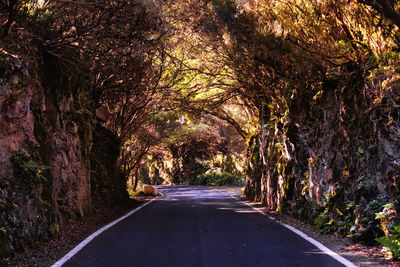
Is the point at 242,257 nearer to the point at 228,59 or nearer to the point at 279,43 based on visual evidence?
the point at 279,43

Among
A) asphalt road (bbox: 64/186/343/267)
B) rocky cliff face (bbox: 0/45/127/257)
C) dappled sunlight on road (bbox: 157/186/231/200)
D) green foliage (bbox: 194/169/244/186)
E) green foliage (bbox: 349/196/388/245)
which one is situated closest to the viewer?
asphalt road (bbox: 64/186/343/267)

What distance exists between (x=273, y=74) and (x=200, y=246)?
9.18 metres

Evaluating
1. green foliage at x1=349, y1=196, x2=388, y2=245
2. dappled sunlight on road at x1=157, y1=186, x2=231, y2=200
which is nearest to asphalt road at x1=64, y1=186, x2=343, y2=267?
green foliage at x1=349, y1=196, x2=388, y2=245

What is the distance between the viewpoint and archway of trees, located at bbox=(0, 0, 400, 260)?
27.7 ft

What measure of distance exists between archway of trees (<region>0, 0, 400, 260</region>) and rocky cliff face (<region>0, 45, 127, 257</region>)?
60mm

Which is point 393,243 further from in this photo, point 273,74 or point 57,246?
point 273,74

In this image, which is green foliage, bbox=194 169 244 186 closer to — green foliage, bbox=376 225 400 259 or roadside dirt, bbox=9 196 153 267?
roadside dirt, bbox=9 196 153 267

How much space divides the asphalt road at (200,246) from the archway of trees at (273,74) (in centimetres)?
137

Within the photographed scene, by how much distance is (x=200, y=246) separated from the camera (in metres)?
8.20

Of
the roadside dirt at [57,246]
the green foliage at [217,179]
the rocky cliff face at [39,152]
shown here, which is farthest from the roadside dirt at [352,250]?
the green foliage at [217,179]

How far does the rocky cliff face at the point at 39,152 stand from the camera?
25.4 ft

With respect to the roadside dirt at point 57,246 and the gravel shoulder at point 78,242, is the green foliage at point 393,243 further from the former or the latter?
the roadside dirt at point 57,246

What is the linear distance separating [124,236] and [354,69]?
6538mm

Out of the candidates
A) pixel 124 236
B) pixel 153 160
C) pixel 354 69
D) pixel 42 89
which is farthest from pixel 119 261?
pixel 153 160
